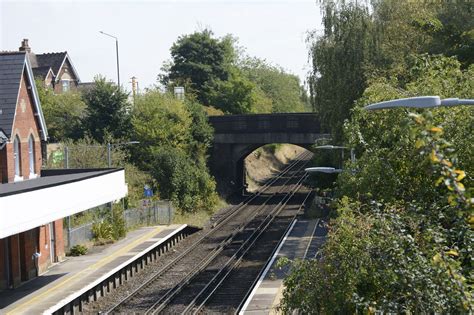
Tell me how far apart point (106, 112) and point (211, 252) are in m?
20.5

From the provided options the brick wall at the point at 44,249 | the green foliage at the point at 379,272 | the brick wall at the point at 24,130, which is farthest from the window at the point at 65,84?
the green foliage at the point at 379,272

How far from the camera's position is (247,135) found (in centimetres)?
6241

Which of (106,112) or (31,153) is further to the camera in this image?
(106,112)

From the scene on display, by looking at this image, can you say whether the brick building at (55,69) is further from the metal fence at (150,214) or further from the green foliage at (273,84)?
the metal fence at (150,214)

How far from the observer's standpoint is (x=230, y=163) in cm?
6372

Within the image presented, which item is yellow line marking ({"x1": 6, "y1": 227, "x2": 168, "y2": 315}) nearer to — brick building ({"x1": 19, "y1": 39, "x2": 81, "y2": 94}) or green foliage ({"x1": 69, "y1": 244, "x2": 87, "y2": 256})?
green foliage ({"x1": 69, "y1": 244, "x2": 87, "y2": 256})

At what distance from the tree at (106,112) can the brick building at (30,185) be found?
20.0 metres

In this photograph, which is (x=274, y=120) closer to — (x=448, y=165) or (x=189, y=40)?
(x=189, y=40)

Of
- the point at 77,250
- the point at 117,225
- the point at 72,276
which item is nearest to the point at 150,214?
the point at 117,225

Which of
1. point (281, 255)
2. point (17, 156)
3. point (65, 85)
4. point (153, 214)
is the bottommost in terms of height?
point (281, 255)

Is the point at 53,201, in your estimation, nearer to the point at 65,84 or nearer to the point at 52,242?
the point at 52,242

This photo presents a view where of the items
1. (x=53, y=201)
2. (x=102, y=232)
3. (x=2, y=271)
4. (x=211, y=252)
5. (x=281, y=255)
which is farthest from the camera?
(x=102, y=232)

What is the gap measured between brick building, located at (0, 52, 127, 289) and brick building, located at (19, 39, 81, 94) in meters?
45.3

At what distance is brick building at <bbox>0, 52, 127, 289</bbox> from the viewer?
87.8ft
